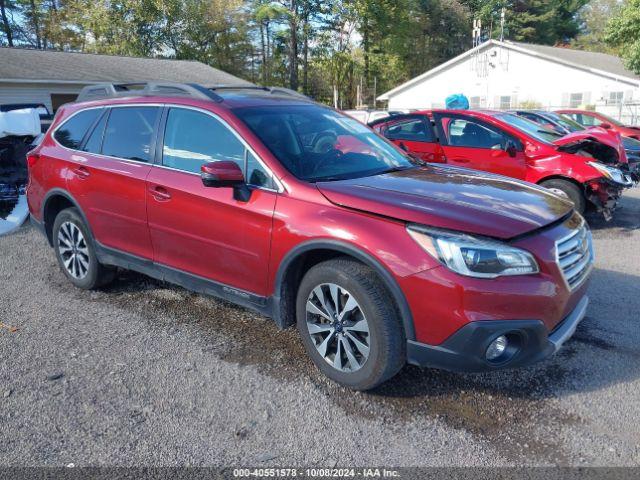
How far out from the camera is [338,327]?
11.0 ft

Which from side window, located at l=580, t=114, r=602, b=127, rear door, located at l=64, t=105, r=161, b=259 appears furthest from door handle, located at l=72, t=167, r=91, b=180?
side window, located at l=580, t=114, r=602, b=127

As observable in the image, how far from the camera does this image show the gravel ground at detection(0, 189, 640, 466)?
2859 millimetres

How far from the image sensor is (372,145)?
4.45m

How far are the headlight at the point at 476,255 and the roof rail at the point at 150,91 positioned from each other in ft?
6.82

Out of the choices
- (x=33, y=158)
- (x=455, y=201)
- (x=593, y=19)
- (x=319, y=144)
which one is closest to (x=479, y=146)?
(x=319, y=144)

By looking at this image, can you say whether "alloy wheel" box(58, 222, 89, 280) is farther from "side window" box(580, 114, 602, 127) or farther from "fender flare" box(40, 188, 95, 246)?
"side window" box(580, 114, 602, 127)

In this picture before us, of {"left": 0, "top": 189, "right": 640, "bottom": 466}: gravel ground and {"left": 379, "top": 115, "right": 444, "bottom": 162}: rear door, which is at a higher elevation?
{"left": 379, "top": 115, "right": 444, "bottom": 162}: rear door

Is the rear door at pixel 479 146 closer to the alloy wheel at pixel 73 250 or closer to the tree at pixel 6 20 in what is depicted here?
the alloy wheel at pixel 73 250

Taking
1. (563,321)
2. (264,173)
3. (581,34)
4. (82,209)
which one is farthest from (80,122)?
(581,34)

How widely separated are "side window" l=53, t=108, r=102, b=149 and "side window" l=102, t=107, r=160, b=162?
0.32 meters

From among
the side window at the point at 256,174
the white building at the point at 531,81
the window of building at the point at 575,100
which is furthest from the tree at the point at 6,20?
the side window at the point at 256,174

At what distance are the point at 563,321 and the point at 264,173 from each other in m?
2.04

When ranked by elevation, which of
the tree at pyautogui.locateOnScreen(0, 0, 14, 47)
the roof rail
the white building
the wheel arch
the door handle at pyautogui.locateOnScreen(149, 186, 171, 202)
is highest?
the tree at pyautogui.locateOnScreen(0, 0, 14, 47)

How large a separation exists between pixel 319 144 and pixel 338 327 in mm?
1440
